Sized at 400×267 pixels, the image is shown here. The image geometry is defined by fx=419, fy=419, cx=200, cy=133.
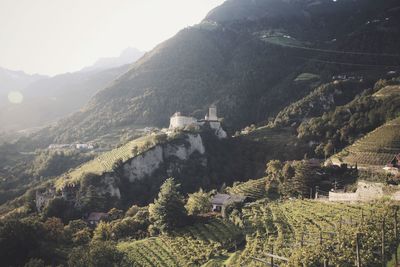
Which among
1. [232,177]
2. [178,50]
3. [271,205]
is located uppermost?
[178,50]

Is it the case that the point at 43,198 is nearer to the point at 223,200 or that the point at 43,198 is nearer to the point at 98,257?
the point at 223,200

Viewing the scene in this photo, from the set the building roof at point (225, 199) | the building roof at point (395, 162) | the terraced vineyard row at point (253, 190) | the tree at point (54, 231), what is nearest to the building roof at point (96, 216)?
the tree at point (54, 231)

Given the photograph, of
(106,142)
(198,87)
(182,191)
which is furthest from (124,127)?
(182,191)

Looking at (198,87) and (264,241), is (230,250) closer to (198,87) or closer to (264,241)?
(264,241)

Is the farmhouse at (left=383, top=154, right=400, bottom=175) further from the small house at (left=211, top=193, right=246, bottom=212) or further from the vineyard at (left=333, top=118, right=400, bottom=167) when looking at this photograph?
the small house at (left=211, top=193, right=246, bottom=212)

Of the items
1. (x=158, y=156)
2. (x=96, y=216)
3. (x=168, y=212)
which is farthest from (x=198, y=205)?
(x=158, y=156)
